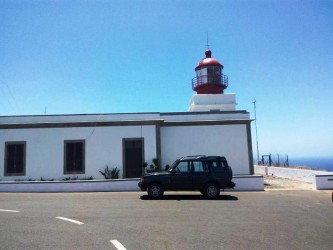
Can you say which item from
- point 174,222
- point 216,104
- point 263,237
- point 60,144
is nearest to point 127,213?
point 174,222

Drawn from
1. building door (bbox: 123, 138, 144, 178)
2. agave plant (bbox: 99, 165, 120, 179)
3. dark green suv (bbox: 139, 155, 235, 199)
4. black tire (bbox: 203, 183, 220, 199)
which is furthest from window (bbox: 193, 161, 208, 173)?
agave plant (bbox: 99, 165, 120, 179)

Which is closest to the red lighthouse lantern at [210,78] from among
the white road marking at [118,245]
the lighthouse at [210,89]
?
the lighthouse at [210,89]

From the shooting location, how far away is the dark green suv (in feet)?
45.3

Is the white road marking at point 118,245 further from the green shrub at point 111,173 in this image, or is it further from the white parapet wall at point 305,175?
the white parapet wall at point 305,175

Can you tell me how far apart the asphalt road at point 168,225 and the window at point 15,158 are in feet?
28.0

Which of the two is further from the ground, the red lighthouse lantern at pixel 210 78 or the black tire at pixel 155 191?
the red lighthouse lantern at pixel 210 78

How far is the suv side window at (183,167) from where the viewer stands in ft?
46.0

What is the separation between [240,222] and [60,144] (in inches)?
587

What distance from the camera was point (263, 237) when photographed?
7.03 metres

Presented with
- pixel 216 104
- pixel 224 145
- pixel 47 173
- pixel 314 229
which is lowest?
pixel 314 229

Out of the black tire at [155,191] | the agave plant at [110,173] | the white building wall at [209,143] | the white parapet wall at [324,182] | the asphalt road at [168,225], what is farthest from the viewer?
the white building wall at [209,143]

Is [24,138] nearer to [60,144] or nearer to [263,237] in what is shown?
[60,144]

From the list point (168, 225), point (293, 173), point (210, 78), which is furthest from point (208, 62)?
point (168, 225)

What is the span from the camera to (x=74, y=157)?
20203mm
